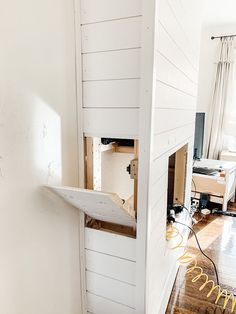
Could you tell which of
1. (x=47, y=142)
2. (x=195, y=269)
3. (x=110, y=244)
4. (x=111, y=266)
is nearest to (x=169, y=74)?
(x=47, y=142)


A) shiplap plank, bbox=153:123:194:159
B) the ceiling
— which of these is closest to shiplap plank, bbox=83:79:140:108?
shiplap plank, bbox=153:123:194:159

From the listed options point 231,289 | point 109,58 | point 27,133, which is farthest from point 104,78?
point 231,289

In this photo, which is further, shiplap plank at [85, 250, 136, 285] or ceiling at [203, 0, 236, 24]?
ceiling at [203, 0, 236, 24]

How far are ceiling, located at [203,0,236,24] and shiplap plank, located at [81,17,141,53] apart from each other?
2.50 meters

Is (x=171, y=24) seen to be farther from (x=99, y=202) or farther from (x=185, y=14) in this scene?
(x=99, y=202)

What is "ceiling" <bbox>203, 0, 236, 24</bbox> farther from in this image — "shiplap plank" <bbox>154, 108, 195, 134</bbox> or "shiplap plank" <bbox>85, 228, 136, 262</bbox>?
"shiplap plank" <bbox>85, 228, 136, 262</bbox>

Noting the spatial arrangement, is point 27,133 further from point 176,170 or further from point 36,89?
point 176,170

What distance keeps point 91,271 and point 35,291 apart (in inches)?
14.4

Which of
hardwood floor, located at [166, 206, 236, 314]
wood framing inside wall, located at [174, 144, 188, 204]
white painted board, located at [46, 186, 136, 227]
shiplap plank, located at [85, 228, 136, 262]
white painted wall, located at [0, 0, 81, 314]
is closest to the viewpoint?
white painted wall, located at [0, 0, 81, 314]

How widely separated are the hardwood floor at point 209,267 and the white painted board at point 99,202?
3.23 ft

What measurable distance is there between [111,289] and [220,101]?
338 centimetres

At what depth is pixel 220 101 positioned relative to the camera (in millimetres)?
3760

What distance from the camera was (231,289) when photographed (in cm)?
182

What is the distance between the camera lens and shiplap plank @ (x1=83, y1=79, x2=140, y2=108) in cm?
102
